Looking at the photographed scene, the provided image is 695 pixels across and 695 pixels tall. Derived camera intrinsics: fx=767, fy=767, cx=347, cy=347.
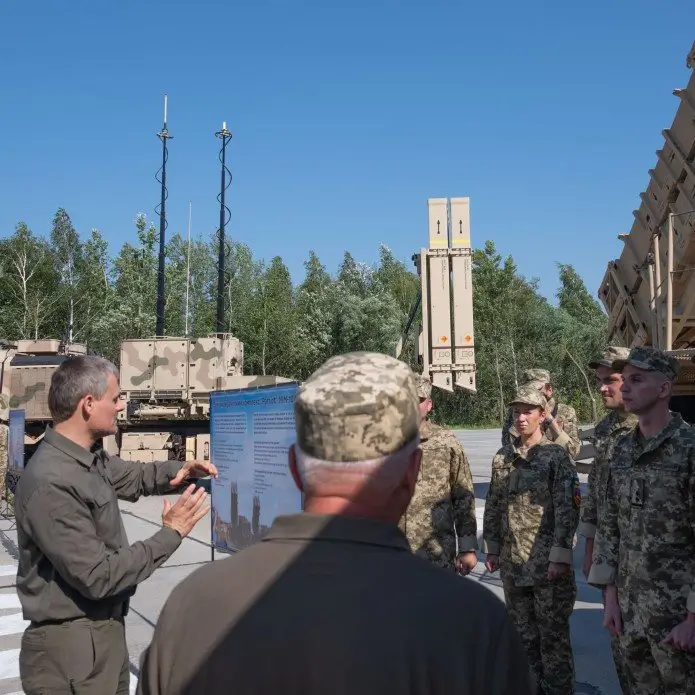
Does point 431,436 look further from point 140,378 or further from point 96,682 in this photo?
point 140,378

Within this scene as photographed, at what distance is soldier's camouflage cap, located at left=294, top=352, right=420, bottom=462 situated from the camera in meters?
1.31

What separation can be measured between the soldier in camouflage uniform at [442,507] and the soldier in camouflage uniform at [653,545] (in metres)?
1.03

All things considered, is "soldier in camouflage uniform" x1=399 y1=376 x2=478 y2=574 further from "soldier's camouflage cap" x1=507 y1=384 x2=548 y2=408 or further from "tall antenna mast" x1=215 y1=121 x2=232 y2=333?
"tall antenna mast" x1=215 y1=121 x2=232 y2=333

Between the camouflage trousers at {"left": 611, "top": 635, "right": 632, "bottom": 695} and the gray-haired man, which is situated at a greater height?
the gray-haired man

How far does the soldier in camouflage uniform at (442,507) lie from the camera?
4.38m

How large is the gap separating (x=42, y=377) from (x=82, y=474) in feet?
46.6

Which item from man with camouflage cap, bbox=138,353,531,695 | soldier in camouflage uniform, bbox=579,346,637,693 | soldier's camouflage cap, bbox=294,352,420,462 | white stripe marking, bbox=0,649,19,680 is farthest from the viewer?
white stripe marking, bbox=0,649,19,680

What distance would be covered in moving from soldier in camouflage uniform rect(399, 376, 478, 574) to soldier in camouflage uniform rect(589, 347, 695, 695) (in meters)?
1.03

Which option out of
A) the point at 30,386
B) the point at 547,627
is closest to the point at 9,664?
the point at 547,627

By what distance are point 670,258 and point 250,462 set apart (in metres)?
4.39

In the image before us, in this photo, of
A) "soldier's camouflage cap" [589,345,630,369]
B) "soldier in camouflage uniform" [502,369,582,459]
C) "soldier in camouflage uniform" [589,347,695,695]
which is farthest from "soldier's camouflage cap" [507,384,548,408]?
"soldier in camouflage uniform" [589,347,695,695]

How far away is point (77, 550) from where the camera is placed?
2.49 metres

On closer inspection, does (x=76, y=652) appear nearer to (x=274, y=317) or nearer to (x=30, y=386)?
(x=30, y=386)

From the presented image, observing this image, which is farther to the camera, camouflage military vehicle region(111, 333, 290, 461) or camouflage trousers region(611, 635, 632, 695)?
camouflage military vehicle region(111, 333, 290, 461)
